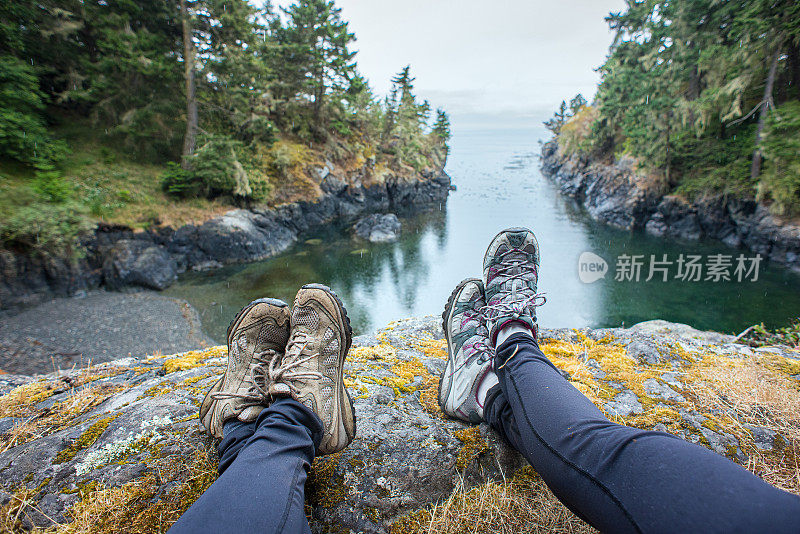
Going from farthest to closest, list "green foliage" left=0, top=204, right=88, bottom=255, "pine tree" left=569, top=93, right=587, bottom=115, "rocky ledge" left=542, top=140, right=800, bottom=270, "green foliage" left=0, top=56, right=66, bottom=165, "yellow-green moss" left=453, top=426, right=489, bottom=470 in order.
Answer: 1. "pine tree" left=569, top=93, right=587, bottom=115
2. "rocky ledge" left=542, top=140, right=800, bottom=270
3. "green foliage" left=0, top=56, right=66, bottom=165
4. "green foliage" left=0, top=204, right=88, bottom=255
5. "yellow-green moss" left=453, top=426, right=489, bottom=470

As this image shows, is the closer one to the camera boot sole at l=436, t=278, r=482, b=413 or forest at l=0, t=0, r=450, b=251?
boot sole at l=436, t=278, r=482, b=413

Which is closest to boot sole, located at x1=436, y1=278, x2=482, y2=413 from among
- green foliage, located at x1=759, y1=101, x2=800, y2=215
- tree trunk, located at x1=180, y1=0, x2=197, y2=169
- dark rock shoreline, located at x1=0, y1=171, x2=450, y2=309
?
dark rock shoreline, located at x1=0, y1=171, x2=450, y2=309

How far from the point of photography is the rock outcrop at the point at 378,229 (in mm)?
18781

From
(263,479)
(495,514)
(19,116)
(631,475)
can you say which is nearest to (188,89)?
(19,116)

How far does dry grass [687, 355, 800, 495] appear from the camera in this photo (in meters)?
1.37

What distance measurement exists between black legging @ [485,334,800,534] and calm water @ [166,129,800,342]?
9421 mm

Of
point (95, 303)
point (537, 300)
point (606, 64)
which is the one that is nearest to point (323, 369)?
point (537, 300)

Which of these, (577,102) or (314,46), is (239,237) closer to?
(314,46)

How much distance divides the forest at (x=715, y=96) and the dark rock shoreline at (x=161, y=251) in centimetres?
1797

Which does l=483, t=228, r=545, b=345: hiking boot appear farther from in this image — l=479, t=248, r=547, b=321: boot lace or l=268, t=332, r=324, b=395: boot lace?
l=268, t=332, r=324, b=395: boot lace

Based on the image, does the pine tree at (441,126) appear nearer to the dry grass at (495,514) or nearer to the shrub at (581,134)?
the shrub at (581,134)

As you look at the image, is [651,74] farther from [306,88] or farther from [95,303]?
[95,303]

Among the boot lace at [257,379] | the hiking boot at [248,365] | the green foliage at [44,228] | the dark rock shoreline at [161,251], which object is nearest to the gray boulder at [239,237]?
the dark rock shoreline at [161,251]

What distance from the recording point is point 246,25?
12797mm
